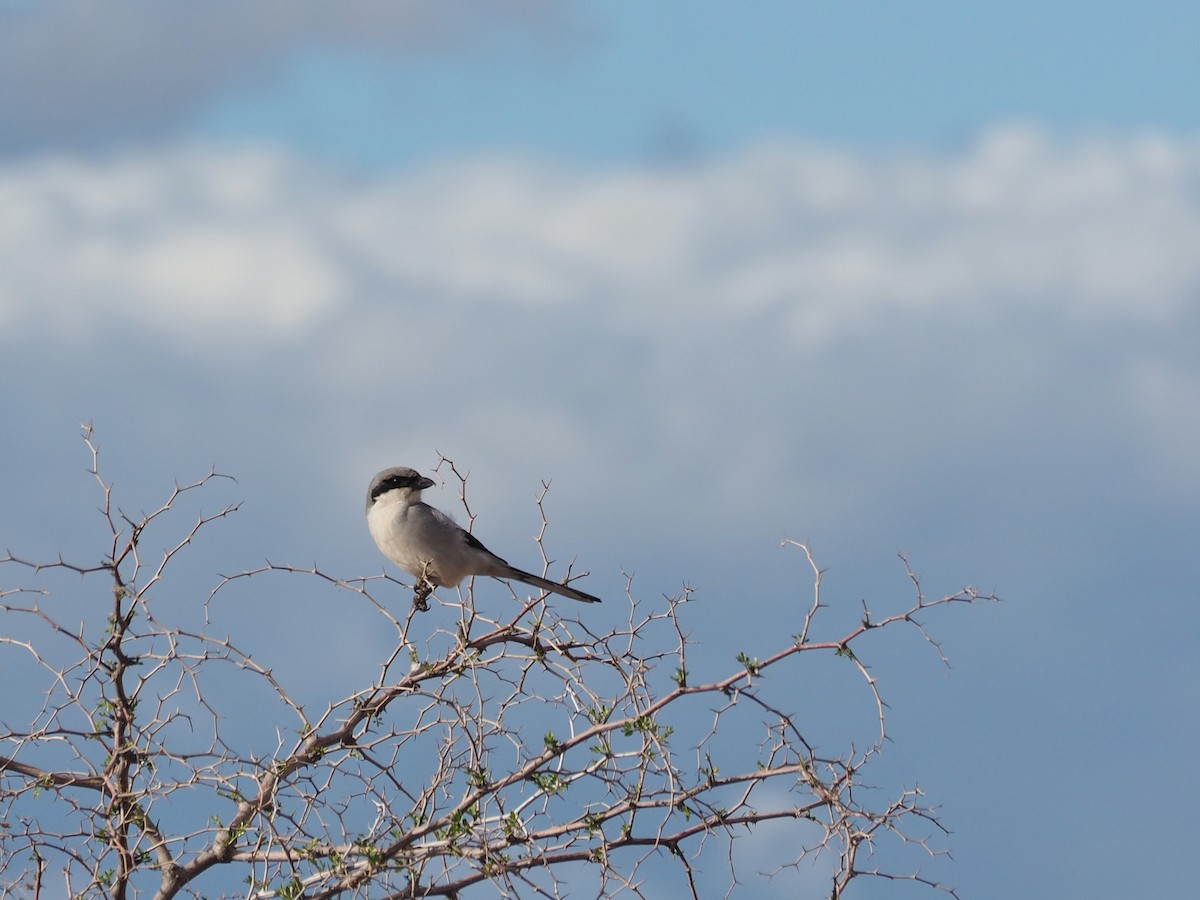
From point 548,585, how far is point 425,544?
791mm

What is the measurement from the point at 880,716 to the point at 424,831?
2023mm

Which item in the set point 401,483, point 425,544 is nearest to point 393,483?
point 401,483

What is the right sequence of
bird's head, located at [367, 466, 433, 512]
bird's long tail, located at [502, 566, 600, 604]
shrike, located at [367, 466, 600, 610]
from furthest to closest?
1. bird's head, located at [367, 466, 433, 512]
2. shrike, located at [367, 466, 600, 610]
3. bird's long tail, located at [502, 566, 600, 604]

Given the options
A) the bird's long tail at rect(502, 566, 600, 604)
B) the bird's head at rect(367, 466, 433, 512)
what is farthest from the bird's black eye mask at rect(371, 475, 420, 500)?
the bird's long tail at rect(502, 566, 600, 604)

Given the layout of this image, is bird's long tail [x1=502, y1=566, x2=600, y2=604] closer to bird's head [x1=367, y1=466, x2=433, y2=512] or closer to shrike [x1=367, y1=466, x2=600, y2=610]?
shrike [x1=367, y1=466, x2=600, y2=610]

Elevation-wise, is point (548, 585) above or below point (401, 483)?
below

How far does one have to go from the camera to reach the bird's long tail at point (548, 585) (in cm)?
773

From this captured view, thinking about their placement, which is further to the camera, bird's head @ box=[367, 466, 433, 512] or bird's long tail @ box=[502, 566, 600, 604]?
bird's head @ box=[367, 466, 433, 512]

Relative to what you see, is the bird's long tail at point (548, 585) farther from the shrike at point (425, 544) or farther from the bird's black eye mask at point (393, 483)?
the bird's black eye mask at point (393, 483)

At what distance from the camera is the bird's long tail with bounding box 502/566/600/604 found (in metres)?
7.73

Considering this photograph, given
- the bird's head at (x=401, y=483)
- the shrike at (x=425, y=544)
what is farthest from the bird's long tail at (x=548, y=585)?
the bird's head at (x=401, y=483)

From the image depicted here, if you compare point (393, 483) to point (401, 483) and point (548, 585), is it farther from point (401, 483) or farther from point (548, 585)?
point (548, 585)

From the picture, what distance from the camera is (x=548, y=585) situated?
7875 mm

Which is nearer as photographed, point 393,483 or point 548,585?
point 548,585
